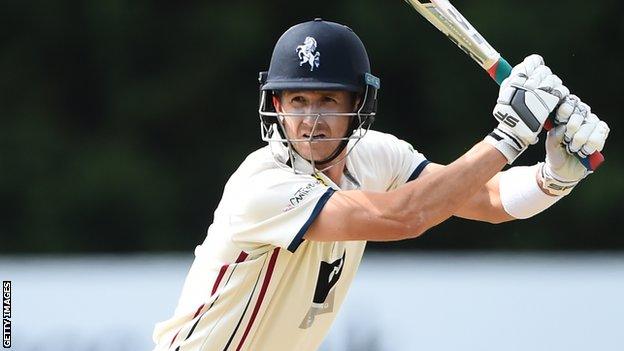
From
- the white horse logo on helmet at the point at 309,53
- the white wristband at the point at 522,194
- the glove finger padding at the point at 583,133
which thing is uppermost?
the white horse logo on helmet at the point at 309,53

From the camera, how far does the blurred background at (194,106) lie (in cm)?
841

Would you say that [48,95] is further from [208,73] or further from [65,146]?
[208,73]

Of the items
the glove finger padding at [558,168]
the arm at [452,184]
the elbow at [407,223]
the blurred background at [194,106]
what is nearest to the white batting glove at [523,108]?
the arm at [452,184]

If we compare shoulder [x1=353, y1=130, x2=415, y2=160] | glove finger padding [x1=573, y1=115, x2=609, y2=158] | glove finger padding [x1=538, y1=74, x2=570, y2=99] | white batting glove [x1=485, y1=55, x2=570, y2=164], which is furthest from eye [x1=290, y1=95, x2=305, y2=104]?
glove finger padding [x1=573, y1=115, x2=609, y2=158]

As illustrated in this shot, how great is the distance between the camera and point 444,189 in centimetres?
359

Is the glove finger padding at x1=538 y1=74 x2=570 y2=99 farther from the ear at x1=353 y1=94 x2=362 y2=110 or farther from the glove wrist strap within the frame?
the ear at x1=353 y1=94 x2=362 y2=110

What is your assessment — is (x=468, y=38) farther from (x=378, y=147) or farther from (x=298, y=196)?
(x=298, y=196)

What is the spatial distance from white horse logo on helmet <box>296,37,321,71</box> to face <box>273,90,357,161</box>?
0.26ft

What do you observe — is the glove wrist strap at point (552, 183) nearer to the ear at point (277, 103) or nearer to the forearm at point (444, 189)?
the forearm at point (444, 189)

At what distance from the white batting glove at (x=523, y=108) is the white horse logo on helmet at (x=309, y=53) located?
1.75ft

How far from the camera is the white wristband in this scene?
4.03 metres

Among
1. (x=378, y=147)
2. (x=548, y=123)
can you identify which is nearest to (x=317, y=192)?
(x=378, y=147)

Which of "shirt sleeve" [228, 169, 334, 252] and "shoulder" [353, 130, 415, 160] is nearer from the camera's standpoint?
"shirt sleeve" [228, 169, 334, 252]

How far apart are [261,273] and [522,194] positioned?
2.75ft
